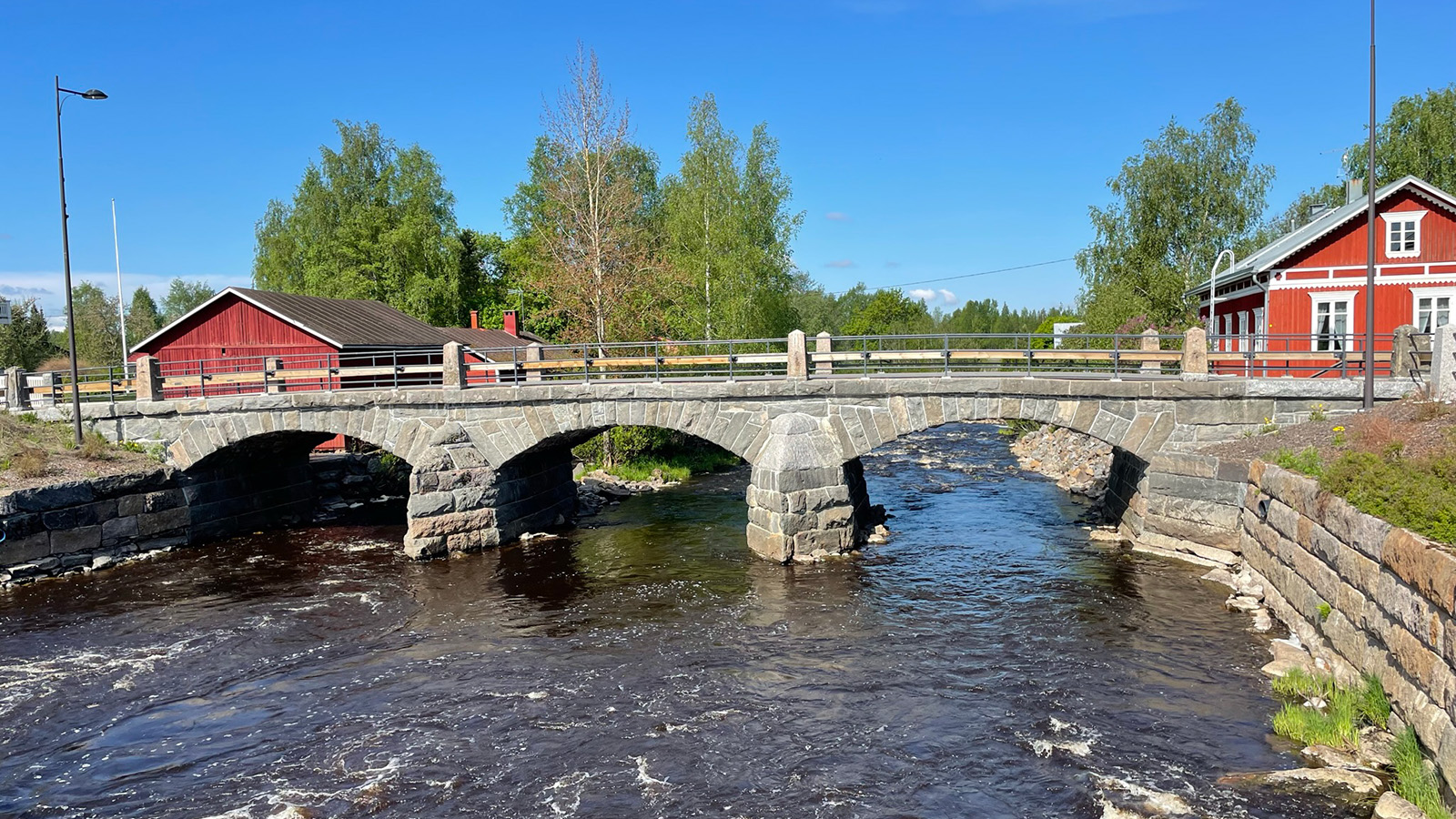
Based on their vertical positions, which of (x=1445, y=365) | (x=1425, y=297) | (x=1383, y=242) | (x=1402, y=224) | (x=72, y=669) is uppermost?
(x=1402, y=224)

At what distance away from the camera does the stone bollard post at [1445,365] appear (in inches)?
619

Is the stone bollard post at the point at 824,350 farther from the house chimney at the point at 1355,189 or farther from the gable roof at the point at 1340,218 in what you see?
the house chimney at the point at 1355,189

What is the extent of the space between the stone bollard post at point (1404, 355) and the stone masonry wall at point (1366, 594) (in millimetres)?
5588

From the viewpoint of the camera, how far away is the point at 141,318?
9556 centimetres

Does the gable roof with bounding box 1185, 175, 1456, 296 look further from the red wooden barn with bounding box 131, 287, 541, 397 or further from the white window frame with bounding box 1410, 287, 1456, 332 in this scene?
the red wooden barn with bounding box 131, 287, 541, 397

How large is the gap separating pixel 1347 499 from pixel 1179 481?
25.3ft

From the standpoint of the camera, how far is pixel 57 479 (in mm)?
22234

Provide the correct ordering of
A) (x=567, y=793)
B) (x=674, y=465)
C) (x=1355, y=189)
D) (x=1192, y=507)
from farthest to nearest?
(x=674, y=465)
(x=1355, y=189)
(x=1192, y=507)
(x=567, y=793)

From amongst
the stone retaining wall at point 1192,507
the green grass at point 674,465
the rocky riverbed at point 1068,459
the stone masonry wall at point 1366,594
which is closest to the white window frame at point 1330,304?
the rocky riverbed at point 1068,459

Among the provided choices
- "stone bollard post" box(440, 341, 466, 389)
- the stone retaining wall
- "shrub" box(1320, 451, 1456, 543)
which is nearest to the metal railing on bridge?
"stone bollard post" box(440, 341, 466, 389)

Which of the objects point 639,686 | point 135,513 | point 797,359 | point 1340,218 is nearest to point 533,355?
point 797,359

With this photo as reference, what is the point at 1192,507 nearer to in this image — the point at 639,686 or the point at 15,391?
the point at 639,686

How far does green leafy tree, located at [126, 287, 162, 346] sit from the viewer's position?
90438 millimetres

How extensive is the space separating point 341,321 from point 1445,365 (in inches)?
1352
